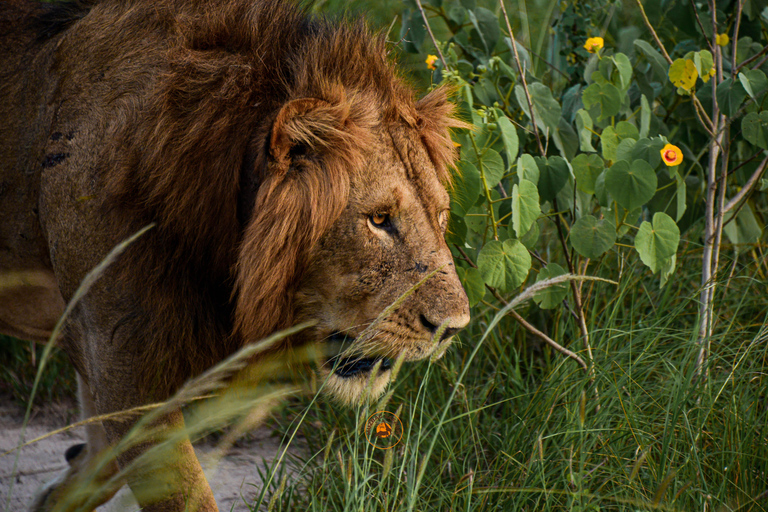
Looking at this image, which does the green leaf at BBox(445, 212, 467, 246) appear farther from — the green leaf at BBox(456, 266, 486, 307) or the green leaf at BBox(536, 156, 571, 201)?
the green leaf at BBox(536, 156, 571, 201)

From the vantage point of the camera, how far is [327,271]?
2.23 metres

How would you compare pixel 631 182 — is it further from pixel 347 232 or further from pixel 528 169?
pixel 347 232

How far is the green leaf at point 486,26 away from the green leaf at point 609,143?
34.2 inches

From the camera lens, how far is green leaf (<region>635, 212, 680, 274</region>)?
103 inches

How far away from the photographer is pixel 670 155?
2.63m

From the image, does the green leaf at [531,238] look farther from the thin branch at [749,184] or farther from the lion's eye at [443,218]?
the thin branch at [749,184]

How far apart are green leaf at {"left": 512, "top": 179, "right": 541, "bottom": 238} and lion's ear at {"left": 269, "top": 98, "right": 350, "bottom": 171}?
0.73m

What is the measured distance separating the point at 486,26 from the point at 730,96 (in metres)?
1.11

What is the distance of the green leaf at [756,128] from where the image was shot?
277 centimetres

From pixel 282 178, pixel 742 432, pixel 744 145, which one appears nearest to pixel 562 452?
pixel 742 432

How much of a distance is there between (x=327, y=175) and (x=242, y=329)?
1.85 feet

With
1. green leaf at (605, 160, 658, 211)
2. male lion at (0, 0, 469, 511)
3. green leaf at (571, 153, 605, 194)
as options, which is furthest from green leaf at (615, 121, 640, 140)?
male lion at (0, 0, 469, 511)

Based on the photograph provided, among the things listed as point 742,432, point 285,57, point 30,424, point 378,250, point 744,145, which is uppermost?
point 285,57

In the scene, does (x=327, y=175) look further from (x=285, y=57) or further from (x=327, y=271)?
(x=285, y=57)
